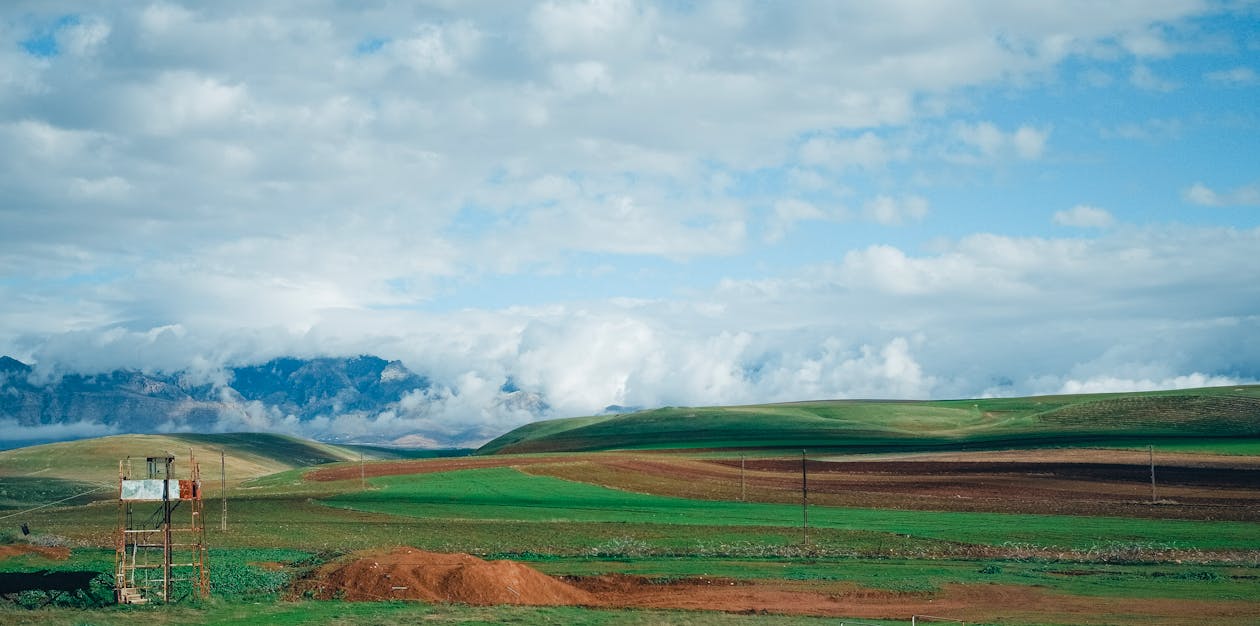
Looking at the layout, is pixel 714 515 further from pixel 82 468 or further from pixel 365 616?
pixel 82 468

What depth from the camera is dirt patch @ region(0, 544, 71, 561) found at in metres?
48.2

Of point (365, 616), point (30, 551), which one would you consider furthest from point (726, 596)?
point (30, 551)

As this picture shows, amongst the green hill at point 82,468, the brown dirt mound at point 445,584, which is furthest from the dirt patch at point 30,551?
the green hill at point 82,468

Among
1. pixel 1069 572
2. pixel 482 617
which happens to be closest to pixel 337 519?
pixel 482 617

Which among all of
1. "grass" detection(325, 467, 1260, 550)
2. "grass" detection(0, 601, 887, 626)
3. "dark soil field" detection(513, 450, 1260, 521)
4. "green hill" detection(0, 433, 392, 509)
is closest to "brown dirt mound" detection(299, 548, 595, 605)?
"grass" detection(0, 601, 887, 626)

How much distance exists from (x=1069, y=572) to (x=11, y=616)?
1645 inches

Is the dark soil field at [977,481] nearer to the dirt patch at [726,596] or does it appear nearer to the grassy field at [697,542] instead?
the grassy field at [697,542]

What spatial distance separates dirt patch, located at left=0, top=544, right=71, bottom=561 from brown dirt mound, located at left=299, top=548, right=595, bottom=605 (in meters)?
14.6

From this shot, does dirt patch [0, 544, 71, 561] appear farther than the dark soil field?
No

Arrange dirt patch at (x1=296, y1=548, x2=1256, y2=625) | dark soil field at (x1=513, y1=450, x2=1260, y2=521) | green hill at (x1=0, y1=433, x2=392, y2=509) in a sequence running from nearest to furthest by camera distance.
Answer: dirt patch at (x1=296, y1=548, x2=1256, y2=625) < dark soil field at (x1=513, y1=450, x2=1260, y2=521) < green hill at (x1=0, y1=433, x2=392, y2=509)

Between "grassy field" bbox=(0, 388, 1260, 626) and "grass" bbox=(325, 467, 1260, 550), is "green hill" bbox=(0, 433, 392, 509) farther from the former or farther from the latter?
"grass" bbox=(325, 467, 1260, 550)

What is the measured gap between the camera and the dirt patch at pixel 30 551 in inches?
1898

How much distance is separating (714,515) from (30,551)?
143 feet

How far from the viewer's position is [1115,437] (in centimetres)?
15262
